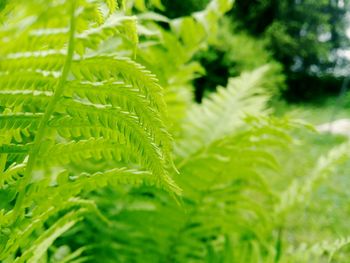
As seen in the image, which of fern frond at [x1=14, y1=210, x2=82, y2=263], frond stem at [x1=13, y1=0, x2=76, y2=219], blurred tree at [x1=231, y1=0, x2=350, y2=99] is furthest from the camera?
blurred tree at [x1=231, y1=0, x2=350, y2=99]

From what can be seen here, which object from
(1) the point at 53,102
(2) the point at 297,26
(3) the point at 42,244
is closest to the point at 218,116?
(3) the point at 42,244

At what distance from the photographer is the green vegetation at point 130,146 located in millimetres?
362

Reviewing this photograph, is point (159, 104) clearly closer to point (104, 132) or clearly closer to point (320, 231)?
point (104, 132)

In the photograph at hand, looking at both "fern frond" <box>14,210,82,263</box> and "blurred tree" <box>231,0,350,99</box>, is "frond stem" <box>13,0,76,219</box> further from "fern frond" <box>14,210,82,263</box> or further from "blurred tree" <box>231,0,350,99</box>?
"blurred tree" <box>231,0,350,99</box>

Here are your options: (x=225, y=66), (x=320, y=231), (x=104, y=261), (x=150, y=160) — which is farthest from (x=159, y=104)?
(x=225, y=66)

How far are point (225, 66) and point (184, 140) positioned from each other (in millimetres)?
5534

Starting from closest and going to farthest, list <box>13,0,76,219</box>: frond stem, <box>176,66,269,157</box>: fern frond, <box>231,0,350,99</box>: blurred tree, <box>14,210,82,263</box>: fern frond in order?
1. <box>13,0,76,219</box>: frond stem
2. <box>14,210,82,263</box>: fern frond
3. <box>176,66,269,157</box>: fern frond
4. <box>231,0,350,99</box>: blurred tree

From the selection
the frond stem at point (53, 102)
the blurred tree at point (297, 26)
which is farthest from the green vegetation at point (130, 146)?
the blurred tree at point (297, 26)

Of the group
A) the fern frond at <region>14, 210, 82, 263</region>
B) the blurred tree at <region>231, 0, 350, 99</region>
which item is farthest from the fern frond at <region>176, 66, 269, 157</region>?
the blurred tree at <region>231, 0, 350, 99</region>

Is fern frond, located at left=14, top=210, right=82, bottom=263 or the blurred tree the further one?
the blurred tree

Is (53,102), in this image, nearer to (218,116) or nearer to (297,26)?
(218,116)

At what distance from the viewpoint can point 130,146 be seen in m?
0.43

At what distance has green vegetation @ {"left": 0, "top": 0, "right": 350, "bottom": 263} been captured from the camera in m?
0.36

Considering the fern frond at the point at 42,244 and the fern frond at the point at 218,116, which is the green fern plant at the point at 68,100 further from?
the fern frond at the point at 218,116
